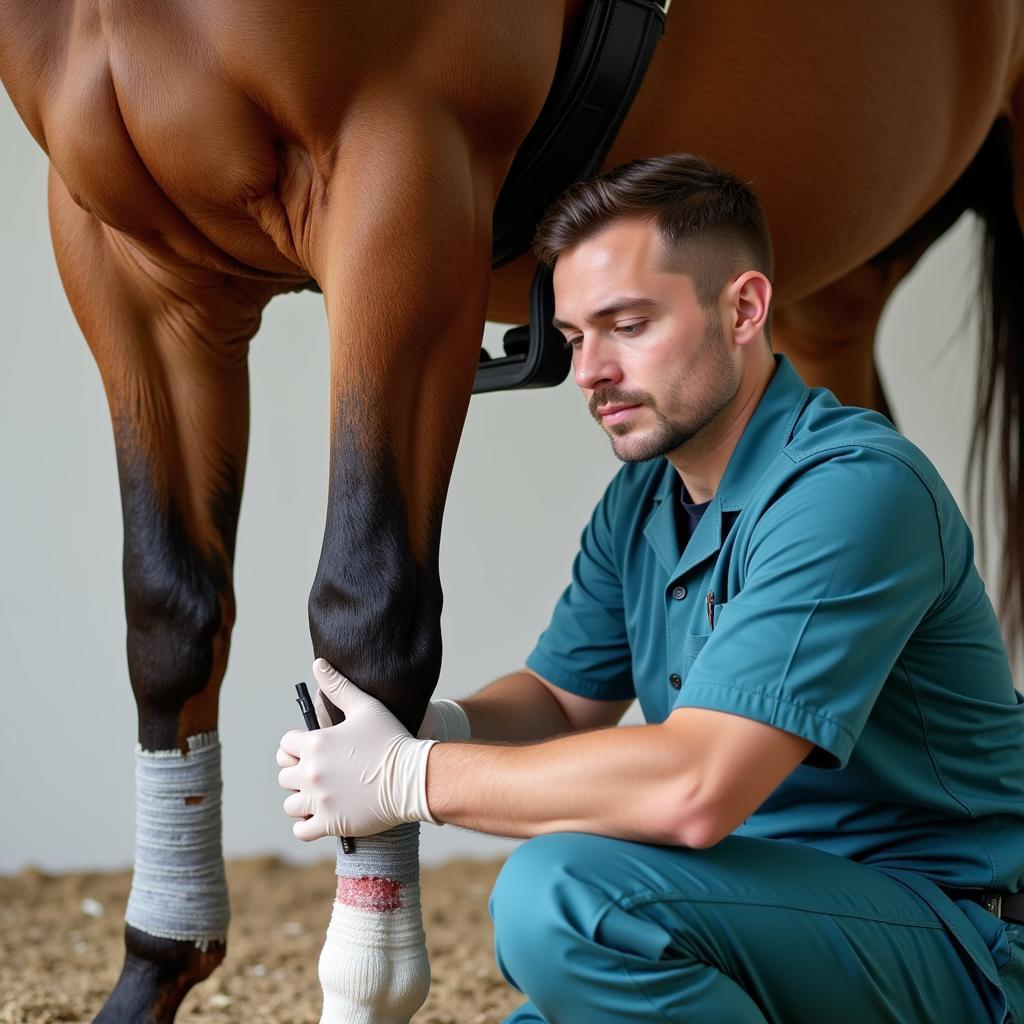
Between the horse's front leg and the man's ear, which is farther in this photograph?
the man's ear

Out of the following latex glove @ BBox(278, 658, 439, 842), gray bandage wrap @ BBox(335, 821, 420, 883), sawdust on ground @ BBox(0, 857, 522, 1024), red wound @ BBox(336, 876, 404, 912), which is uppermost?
latex glove @ BBox(278, 658, 439, 842)

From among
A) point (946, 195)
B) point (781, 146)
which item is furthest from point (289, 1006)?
point (946, 195)

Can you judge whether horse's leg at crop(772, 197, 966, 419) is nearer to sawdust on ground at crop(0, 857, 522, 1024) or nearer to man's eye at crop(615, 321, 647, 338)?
man's eye at crop(615, 321, 647, 338)

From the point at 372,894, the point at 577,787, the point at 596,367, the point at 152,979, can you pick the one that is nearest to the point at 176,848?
the point at 152,979

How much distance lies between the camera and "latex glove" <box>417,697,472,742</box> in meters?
1.21

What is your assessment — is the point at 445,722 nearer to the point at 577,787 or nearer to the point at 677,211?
the point at 577,787

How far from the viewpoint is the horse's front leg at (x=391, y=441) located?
3.17ft

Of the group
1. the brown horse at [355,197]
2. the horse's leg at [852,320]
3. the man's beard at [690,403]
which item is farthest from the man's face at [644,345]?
the horse's leg at [852,320]

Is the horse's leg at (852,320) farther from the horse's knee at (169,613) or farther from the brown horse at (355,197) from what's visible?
the horse's knee at (169,613)

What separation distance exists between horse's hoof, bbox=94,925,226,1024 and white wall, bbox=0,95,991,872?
4.20 feet

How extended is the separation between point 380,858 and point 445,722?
234 millimetres

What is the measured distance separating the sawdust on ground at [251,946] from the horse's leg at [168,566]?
28 cm

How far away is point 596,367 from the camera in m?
1.09

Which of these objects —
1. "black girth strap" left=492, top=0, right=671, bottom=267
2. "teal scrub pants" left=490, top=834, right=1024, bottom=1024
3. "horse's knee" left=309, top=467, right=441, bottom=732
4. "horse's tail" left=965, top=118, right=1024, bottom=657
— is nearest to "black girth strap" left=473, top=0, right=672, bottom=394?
"black girth strap" left=492, top=0, right=671, bottom=267
